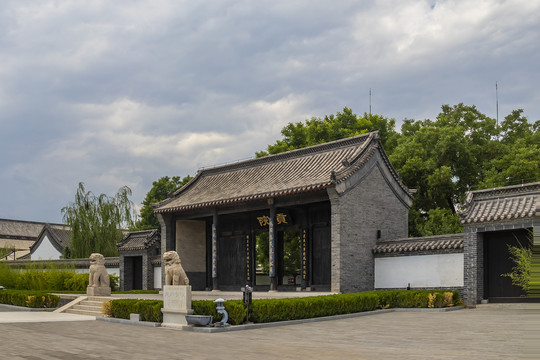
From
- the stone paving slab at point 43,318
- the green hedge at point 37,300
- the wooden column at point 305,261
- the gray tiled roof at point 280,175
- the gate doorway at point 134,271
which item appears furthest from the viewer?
the gate doorway at point 134,271

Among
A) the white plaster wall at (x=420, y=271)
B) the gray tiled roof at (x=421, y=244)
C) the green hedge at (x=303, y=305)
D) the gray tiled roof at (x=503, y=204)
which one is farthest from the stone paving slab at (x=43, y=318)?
the gray tiled roof at (x=503, y=204)

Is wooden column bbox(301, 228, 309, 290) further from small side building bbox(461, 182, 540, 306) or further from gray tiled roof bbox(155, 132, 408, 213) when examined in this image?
small side building bbox(461, 182, 540, 306)

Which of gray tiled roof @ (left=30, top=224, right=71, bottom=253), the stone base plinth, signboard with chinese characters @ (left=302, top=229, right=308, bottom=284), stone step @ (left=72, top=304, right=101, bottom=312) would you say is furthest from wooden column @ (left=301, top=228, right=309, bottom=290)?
gray tiled roof @ (left=30, top=224, right=71, bottom=253)

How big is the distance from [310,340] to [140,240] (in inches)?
796

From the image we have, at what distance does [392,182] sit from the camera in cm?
2291

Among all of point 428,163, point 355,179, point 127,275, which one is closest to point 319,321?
point 355,179

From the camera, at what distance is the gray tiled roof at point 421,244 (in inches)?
756

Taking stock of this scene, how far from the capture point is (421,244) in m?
20.2

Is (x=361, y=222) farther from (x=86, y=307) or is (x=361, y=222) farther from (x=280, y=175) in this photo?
(x=86, y=307)

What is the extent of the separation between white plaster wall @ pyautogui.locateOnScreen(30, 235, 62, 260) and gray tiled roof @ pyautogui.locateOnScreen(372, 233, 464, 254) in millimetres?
30205

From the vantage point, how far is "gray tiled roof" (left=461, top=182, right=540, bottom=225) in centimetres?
1716

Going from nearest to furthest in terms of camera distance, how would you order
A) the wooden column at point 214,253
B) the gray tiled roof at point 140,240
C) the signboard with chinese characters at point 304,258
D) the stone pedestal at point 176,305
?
the stone pedestal at point 176,305 → the signboard with chinese characters at point 304,258 → the wooden column at point 214,253 → the gray tiled roof at point 140,240

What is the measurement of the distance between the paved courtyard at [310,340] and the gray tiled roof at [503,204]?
281 cm

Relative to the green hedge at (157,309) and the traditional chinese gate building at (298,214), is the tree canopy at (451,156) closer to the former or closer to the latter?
the traditional chinese gate building at (298,214)
